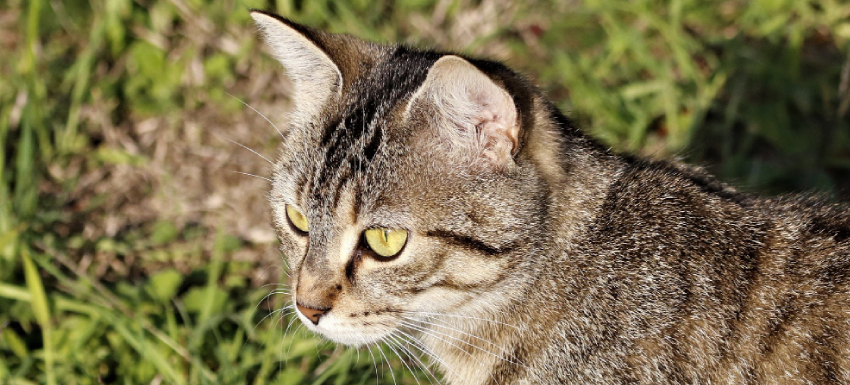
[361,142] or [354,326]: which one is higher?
[361,142]

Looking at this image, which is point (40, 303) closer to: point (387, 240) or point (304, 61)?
point (304, 61)

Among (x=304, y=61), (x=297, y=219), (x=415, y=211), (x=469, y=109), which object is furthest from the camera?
(x=304, y=61)

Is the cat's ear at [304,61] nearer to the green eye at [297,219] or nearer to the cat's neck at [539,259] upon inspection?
the green eye at [297,219]

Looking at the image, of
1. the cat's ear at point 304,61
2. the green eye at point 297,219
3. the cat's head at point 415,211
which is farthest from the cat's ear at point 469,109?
the green eye at point 297,219

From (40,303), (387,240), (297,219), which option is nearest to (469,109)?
(387,240)

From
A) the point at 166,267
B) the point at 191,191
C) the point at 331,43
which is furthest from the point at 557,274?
the point at 191,191

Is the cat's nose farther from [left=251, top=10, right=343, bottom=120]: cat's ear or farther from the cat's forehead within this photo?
[left=251, top=10, right=343, bottom=120]: cat's ear

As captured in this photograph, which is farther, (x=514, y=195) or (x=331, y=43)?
(x=331, y=43)

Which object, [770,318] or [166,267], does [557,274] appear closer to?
[770,318]
